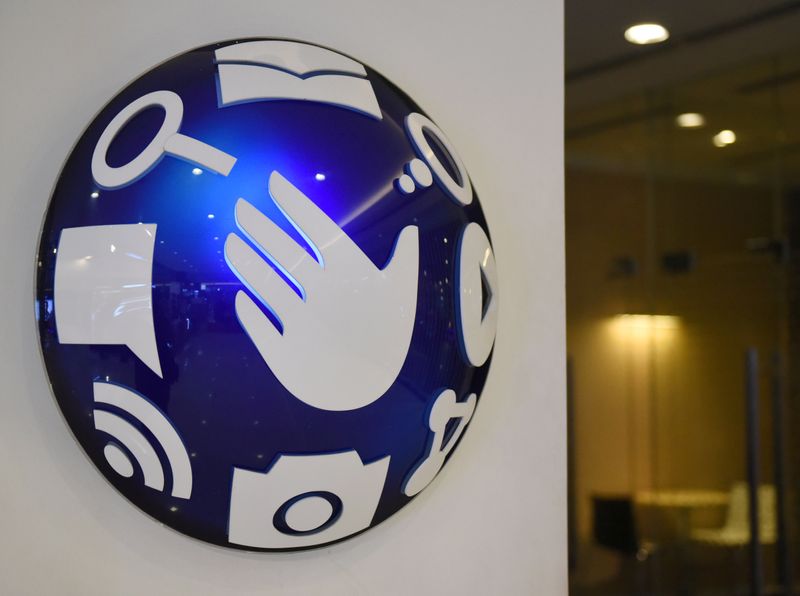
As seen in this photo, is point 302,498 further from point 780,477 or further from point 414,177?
point 780,477

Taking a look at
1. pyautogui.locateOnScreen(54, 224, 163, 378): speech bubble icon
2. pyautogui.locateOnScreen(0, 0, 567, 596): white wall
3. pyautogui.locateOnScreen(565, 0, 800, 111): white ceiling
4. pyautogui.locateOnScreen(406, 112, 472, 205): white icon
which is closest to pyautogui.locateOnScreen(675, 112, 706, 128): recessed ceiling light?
pyautogui.locateOnScreen(565, 0, 800, 111): white ceiling

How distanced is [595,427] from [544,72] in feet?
11.4

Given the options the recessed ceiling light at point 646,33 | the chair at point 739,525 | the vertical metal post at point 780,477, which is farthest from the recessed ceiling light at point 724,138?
the chair at point 739,525

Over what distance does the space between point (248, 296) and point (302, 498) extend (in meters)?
0.27

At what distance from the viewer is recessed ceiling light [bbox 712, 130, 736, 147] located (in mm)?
4520

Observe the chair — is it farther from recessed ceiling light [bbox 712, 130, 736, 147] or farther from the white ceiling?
the white ceiling

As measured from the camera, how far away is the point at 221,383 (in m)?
0.98

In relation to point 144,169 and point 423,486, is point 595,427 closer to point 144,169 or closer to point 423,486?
point 423,486

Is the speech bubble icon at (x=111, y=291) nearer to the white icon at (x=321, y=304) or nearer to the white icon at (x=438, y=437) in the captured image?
the white icon at (x=321, y=304)

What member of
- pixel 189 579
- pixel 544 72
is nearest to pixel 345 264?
pixel 189 579

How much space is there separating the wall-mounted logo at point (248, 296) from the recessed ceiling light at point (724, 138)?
12.8ft

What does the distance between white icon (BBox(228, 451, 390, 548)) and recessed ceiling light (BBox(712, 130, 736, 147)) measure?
4043mm

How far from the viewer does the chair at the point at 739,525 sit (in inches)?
169

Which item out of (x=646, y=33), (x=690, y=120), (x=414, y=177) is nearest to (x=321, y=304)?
(x=414, y=177)
